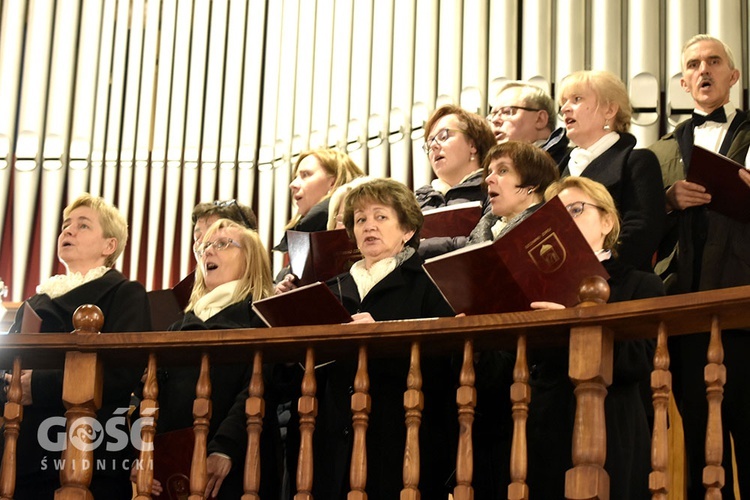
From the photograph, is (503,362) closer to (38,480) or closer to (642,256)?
(642,256)

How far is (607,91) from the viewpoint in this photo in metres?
4.40

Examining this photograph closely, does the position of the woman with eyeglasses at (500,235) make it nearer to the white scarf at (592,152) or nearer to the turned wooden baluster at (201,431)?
the white scarf at (592,152)

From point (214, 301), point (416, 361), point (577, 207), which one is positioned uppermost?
point (577, 207)

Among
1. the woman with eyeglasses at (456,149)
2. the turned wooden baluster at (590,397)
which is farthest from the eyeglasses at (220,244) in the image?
the turned wooden baluster at (590,397)

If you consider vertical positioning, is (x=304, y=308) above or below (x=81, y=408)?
above

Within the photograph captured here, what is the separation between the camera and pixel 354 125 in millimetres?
6387

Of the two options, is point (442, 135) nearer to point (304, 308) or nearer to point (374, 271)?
point (374, 271)

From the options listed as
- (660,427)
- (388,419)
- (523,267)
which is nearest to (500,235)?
(523,267)

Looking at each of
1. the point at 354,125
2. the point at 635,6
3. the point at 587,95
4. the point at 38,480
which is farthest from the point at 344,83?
the point at 38,480

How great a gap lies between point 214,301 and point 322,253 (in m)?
0.41

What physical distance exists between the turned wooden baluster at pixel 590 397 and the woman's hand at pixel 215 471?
100 cm

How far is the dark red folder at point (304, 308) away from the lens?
347cm

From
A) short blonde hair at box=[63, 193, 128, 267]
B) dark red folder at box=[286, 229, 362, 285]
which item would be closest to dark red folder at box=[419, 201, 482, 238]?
dark red folder at box=[286, 229, 362, 285]

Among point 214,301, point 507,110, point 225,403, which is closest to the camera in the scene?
point 225,403
